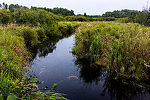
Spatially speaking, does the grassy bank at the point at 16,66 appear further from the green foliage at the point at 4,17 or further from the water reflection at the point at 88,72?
the green foliage at the point at 4,17

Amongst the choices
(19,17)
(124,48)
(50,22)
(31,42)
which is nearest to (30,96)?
(124,48)

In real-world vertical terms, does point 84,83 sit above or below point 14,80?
below

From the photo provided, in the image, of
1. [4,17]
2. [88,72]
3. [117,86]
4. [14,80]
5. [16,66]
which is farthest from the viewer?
[4,17]

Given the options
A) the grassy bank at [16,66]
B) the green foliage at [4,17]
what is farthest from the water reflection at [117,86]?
the green foliage at [4,17]

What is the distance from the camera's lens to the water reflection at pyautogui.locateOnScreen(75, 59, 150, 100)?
4312mm

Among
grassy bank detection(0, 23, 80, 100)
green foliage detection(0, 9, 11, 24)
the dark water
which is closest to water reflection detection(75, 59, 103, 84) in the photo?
the dark water

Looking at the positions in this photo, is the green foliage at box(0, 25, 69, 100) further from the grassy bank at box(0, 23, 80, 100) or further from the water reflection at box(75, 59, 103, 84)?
the water reflection at box(75, 59, 103, 84)

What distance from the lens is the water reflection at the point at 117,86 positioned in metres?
4.31

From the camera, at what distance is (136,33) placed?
495 centimetres

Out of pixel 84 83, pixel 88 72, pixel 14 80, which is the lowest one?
pixel 84 83

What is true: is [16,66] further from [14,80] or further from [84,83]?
[84,83]

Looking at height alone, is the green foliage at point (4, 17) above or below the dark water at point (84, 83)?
above

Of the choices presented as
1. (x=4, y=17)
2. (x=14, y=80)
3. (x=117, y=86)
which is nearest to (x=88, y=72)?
(x=117, y=86)

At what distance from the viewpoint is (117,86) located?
482 centimetres
